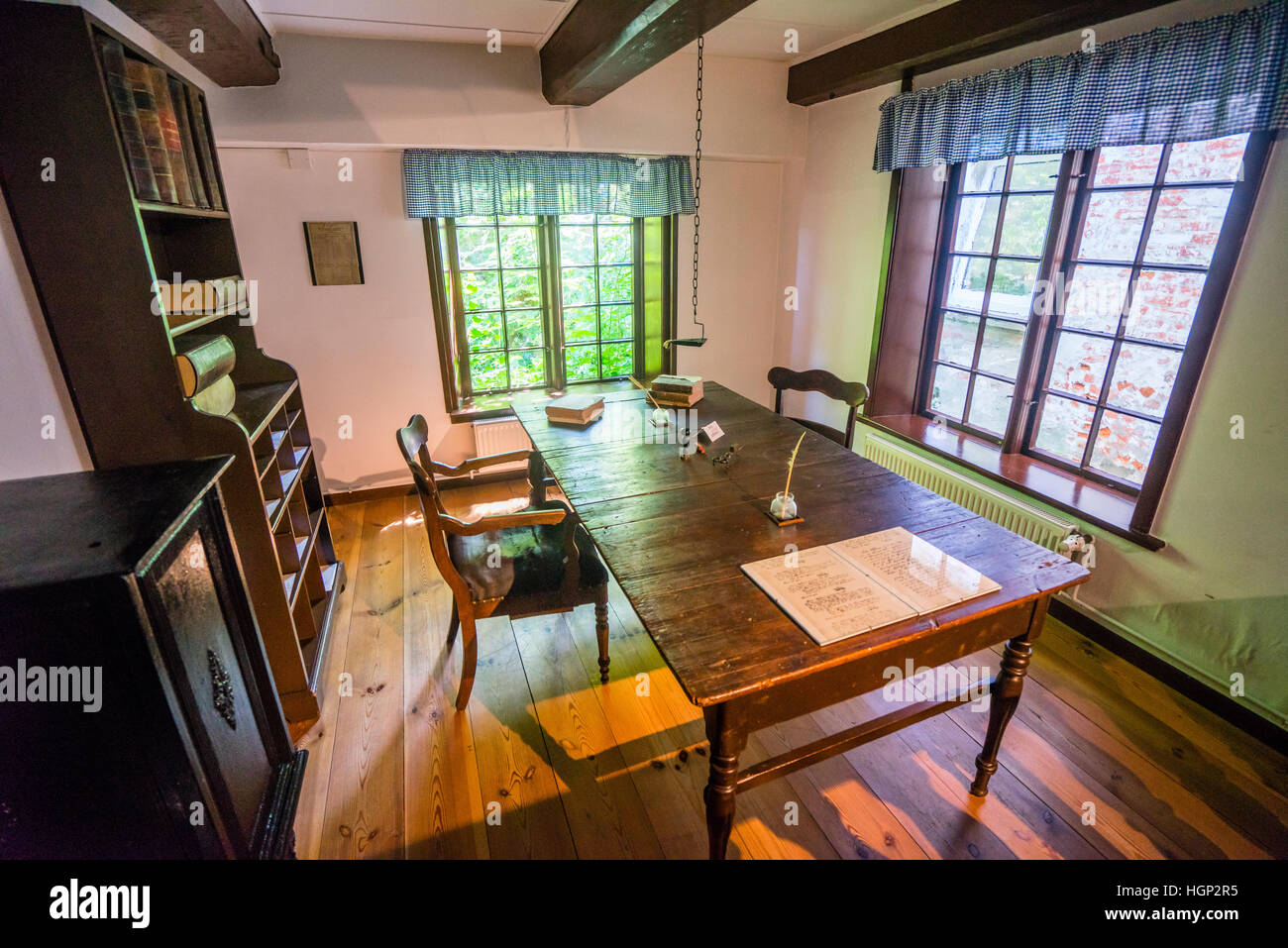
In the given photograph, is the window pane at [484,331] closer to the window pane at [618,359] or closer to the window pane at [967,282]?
the window pane at [618,359]

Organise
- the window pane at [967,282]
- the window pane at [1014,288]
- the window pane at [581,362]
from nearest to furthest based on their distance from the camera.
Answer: the window pane at [1014,288] < the window pane at [967,282] < the window pane at [581,362]

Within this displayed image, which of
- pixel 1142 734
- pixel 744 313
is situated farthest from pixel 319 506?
pixel 1142 734

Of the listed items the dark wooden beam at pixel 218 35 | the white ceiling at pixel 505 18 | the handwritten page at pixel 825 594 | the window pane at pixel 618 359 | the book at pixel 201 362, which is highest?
the white ceiling at pixel 505 18

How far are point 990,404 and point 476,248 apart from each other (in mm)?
3044

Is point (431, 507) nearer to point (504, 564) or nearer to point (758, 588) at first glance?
point (504, 564)

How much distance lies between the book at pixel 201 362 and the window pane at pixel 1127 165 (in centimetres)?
320

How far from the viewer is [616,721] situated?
A: 6.98 feet

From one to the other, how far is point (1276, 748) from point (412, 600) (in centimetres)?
326

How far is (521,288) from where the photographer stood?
3.88 metres

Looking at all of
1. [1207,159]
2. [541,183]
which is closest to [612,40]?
[541,183]

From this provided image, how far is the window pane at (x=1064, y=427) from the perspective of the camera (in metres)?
2.63

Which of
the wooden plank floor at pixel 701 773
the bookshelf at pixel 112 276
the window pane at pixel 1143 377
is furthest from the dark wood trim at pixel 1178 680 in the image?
the bookshelf at pixel 112 276

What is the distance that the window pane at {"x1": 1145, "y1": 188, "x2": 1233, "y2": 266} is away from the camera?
6.83 ft

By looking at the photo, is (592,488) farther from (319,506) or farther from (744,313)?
(744,313)
